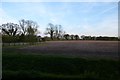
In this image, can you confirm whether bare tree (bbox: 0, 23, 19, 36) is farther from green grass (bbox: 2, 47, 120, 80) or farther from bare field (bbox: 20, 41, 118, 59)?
green grass (bbox: 2, 47, 120, 80)

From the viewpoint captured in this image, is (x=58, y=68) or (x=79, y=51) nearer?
(x=58, y=68)

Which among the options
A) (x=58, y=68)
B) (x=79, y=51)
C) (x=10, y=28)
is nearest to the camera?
(x=58, y=68)

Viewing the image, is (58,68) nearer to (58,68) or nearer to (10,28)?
(58,68)

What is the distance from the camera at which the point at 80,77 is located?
12180 mm

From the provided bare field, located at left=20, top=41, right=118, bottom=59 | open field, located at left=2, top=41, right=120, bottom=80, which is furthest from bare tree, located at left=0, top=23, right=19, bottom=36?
Result: open field, located at left=2, top=41, right=120, bottom=80

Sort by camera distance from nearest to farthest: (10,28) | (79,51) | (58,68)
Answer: (58,68)
(79,51)
(10,28)

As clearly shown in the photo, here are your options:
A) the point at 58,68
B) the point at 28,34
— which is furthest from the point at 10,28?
the point at 58,68

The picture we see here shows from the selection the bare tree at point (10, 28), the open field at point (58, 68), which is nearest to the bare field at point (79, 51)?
the open field at point (58, 68)

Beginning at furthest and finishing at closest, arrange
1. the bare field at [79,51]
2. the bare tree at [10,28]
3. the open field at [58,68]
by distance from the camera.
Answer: the bare tree at [10,28] < the bare field at [79,51] < the open field at [58,68]

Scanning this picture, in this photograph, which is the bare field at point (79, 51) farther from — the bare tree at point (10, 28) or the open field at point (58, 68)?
the bare tree at point (10, 28)

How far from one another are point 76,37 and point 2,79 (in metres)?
92.1

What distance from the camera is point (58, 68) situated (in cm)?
1452

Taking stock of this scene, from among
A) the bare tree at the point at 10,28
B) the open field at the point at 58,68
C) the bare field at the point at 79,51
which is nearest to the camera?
the open field at the point at 58,68

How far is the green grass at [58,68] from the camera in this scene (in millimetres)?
12227
